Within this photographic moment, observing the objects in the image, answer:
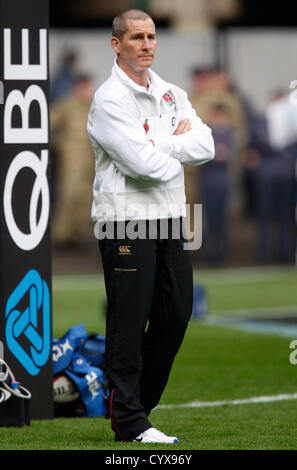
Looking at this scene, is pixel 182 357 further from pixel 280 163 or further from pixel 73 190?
pixel 73 190

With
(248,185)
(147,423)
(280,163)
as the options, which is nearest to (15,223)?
(147,423)

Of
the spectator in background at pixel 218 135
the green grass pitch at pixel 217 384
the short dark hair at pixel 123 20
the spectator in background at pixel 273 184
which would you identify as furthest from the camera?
the spectator in background at pixel 273 184

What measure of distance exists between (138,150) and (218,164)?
41.6 ft

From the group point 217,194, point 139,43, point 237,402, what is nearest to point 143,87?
point 139,43

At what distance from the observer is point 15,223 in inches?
267

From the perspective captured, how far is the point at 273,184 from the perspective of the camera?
19.1 meters

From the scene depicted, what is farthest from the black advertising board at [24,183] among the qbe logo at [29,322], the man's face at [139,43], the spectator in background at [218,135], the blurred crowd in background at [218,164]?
the blurred crowd in background at [218,164]

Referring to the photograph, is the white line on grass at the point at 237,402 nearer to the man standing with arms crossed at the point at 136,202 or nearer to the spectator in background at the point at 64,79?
the man standing with arms crossed at the point at 136,202

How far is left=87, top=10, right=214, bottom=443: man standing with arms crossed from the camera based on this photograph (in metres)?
5.84

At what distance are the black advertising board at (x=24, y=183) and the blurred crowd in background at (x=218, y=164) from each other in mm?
10822

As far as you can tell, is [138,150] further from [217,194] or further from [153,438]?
[217,194]

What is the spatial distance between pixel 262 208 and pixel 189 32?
15.3 feet

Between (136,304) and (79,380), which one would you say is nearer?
(136,304)

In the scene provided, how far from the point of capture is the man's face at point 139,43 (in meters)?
5.89
